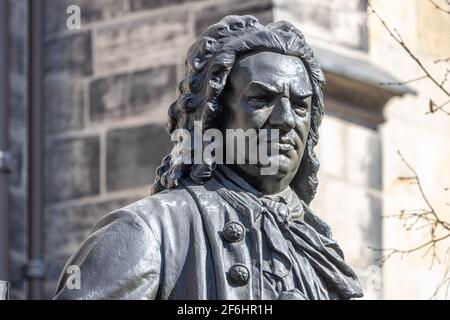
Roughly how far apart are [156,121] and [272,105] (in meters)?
8.38

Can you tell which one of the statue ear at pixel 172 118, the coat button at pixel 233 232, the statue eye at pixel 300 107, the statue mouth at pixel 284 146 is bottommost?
the coat button at pixel 233 232

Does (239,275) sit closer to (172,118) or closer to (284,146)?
(284,146)

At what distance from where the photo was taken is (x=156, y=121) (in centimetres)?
1778

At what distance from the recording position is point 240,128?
9.41 metres

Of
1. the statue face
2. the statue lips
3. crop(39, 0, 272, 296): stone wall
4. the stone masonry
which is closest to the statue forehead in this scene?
the statue face

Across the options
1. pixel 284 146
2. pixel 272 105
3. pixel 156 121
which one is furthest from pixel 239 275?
pixel 156 121

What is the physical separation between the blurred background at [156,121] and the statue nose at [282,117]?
7.42m

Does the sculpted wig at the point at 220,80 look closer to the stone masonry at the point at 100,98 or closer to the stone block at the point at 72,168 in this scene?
the stone masonry at the point at 100,98

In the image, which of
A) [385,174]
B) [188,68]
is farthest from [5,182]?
[188,68]

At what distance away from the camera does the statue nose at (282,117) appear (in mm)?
9367

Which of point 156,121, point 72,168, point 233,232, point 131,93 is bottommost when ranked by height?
point 72,168

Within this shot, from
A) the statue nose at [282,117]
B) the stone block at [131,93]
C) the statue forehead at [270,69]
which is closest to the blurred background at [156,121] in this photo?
the stone block at [131,93]
